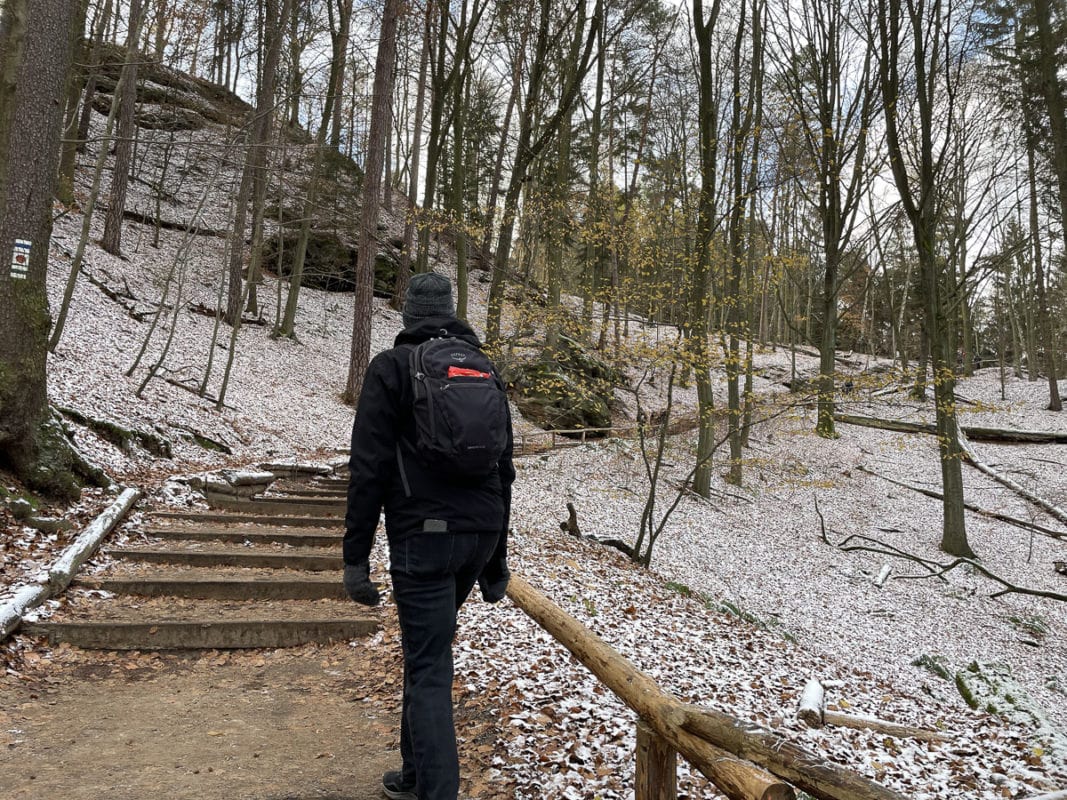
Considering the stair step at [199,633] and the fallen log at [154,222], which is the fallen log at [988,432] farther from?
the fallen log at [154,222]

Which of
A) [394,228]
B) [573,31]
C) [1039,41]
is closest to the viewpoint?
[1039,41]

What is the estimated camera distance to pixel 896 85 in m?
12.4

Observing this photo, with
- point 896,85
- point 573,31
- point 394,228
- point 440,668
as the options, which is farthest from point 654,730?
point 394,228

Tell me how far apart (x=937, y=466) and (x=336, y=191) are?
22285mm

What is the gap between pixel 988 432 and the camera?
69.6ft

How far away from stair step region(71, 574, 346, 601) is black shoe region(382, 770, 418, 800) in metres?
3.07

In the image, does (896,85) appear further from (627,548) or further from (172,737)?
(172,737)

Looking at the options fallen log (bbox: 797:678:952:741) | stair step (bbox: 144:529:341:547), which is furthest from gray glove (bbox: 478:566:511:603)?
stair step (bbox: 144:529:341:547)

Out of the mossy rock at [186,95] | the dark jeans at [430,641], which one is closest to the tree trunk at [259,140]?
the mossy rock at [186,95]

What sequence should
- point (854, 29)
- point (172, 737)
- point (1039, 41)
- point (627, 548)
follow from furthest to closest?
1. point (854, 29)
2. point (1039, 41)
3. point (627, 548)
4. point (172, 737)

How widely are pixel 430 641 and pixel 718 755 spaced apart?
3.70 feet

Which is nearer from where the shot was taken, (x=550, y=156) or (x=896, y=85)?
(x=896, y=85)

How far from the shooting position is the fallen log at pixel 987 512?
13.4 meters

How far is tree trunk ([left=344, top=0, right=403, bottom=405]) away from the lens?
14.5 m
